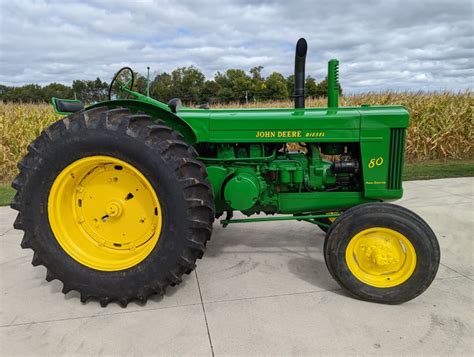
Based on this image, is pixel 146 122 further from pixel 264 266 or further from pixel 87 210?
pixel 264 266

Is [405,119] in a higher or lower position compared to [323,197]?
higher

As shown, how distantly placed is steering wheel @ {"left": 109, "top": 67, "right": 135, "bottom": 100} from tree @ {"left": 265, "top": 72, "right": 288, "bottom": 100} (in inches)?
379

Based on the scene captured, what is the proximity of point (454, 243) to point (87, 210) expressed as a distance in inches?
141

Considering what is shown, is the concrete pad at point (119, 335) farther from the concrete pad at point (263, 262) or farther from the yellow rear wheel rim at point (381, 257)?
the yellow rear wheel rim at point (381, 257)

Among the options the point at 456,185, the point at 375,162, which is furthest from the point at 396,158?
the point at 456,185

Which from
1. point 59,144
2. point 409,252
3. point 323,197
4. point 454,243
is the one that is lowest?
point 454,243

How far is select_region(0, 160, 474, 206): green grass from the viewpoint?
6445mm

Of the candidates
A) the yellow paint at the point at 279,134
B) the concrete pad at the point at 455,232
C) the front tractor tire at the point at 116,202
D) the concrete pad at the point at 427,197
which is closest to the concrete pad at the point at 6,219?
the front tractor tire at the point at 116,202

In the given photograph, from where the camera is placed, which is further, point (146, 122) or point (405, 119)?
point (405, 119)

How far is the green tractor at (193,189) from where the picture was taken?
8.20 feet

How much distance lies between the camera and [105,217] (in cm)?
283

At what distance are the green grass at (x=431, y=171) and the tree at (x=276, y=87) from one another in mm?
5603

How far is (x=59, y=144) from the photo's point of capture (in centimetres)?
250

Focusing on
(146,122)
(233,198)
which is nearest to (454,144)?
(233,198)
